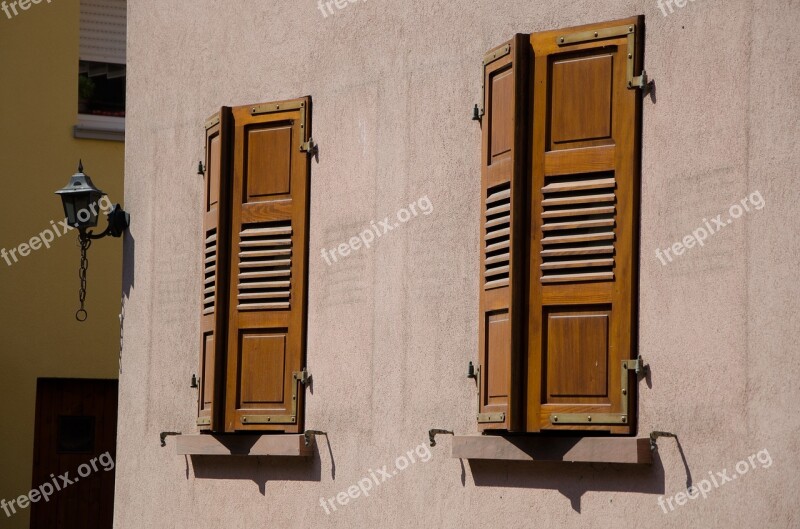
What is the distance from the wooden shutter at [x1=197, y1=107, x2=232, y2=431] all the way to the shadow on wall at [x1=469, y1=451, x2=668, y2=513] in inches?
86.5

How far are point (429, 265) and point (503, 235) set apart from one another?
737 mm

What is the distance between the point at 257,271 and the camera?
30.6ft

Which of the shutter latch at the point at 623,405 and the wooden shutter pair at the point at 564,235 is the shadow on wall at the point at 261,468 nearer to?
the wooden shutter pair at the point at 564,235

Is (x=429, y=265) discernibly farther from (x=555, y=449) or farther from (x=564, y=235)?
(x=555, y=449)

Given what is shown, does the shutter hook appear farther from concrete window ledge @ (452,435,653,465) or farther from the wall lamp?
the wall lamp

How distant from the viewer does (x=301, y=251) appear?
9.08 m

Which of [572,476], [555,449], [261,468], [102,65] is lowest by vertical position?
[261,468]

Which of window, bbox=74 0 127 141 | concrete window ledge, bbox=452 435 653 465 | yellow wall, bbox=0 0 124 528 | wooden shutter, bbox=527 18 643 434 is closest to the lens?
concrete window ledge, bbox=452 435 653 465

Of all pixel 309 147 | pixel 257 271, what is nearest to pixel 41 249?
pixel 257 271

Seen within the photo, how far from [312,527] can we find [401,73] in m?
2.70

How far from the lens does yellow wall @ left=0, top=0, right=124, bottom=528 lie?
14242 mm

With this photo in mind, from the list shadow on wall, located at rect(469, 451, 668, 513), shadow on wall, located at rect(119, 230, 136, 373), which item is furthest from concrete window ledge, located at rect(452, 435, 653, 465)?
shadow on wall, located at rect(119, 230, 136, 373)

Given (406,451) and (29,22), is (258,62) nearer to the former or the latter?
(406,451)

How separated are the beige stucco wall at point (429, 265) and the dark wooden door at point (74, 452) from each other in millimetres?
3832
